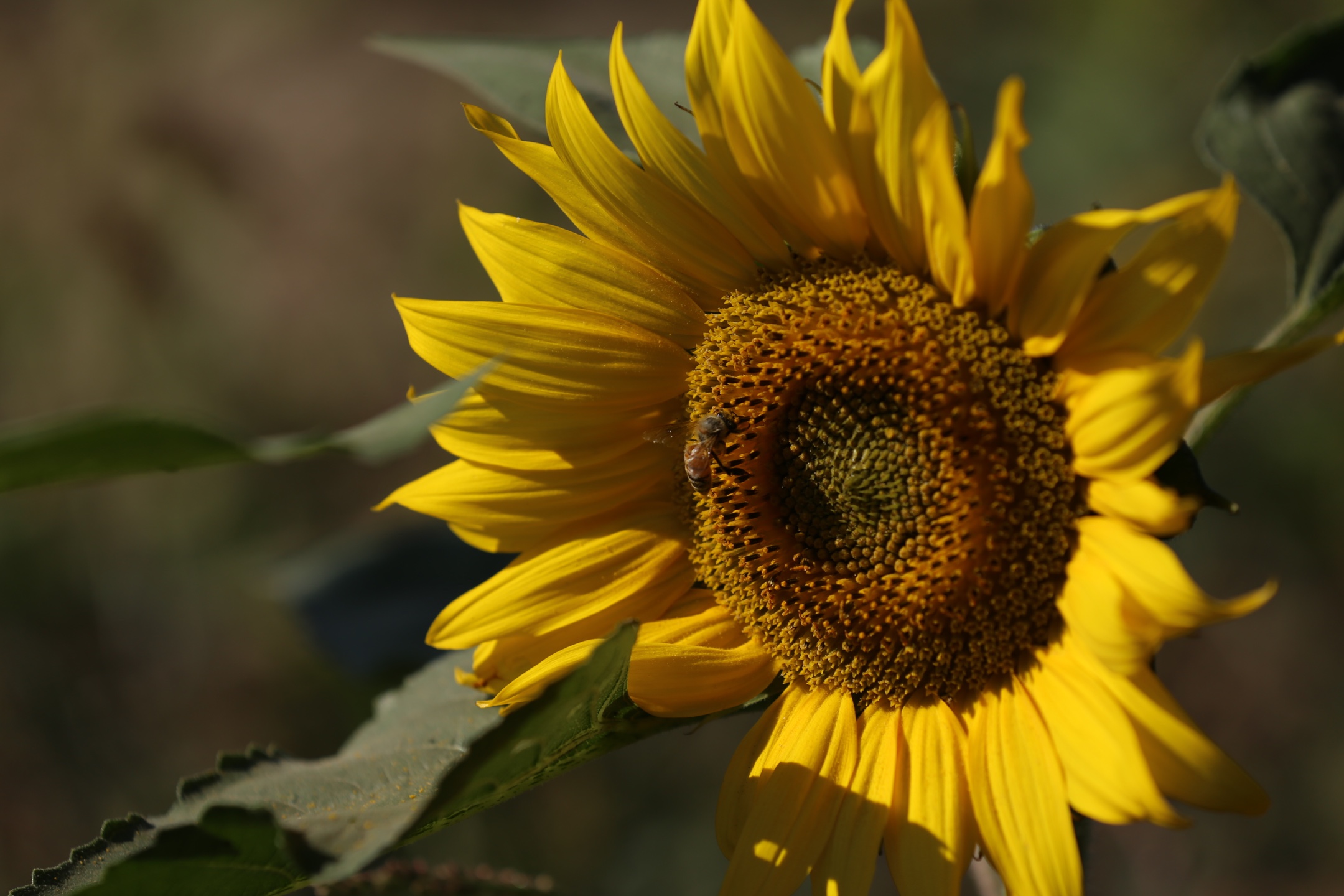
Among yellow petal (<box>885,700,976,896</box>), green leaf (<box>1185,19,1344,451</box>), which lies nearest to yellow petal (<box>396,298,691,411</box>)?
yellow petal (<box>885,700,976,896</box>)

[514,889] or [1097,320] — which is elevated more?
[1097,320]

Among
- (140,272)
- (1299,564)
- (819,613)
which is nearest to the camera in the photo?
(819,613)

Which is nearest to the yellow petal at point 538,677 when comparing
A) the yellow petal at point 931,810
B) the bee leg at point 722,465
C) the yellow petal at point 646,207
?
the bee leg at point 722,465

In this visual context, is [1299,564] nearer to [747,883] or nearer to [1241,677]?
[1241,677]

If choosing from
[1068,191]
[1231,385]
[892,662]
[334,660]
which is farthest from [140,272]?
[1231,385]

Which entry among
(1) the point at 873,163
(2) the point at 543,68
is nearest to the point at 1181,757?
(1) the point at 873,163
